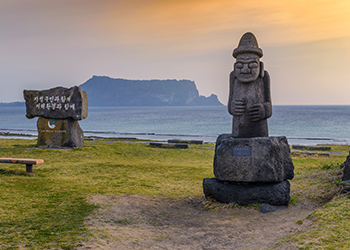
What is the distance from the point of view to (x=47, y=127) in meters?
17.9

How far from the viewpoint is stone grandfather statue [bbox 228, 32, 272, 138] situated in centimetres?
809

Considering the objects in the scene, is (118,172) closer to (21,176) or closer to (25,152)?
(21,176)

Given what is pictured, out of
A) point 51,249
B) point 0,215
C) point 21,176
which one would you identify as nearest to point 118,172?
point 21,176

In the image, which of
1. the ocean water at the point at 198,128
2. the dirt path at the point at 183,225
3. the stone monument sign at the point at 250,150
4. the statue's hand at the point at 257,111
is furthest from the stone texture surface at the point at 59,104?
the ocean water at the point at 198,128

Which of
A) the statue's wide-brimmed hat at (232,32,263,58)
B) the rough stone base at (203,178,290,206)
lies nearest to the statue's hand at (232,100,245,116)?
Result: the statue's wide-brimmed hat at (232,32,263,58)

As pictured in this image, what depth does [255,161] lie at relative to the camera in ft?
24.6

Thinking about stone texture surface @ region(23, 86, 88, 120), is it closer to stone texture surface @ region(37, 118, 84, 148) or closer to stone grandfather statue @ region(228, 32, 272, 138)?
stone texture surface @ region(37, 118, 84, 148)

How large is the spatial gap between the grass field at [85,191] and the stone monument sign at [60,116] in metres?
1.37

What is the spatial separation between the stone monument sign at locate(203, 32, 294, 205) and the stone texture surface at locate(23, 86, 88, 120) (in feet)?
37.0

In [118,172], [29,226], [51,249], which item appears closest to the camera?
[51,249]

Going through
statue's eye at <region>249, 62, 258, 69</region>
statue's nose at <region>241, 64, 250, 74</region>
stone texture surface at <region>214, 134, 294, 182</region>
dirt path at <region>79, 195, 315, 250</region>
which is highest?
statue's eye at <region>249, 62, 258, 69</region>

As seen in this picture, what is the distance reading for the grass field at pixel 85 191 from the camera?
538 cm

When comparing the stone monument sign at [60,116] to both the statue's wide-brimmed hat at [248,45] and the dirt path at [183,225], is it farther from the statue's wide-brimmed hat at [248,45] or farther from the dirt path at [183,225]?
the statue's wide-brimmed hat at [248,45]

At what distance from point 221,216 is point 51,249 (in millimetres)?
3552
